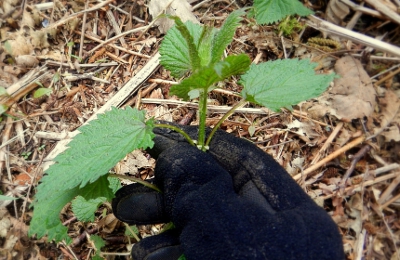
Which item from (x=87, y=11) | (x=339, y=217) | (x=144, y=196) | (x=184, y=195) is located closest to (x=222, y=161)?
(x=184, y=195)

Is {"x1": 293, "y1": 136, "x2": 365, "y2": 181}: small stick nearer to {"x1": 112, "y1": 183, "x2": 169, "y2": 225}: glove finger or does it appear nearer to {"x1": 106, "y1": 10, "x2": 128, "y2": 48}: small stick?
{"x1": 112, "y1": 183, "x2": 169, "y2": 225}: glove finger

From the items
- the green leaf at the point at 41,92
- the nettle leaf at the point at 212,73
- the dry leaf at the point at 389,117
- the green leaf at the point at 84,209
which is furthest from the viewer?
the green leaf at the point at 41,92

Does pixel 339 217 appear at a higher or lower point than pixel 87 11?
lower

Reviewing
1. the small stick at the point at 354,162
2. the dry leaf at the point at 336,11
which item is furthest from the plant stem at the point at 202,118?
the dry leaf at the point at 336,11

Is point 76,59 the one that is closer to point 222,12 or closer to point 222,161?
point 222,12

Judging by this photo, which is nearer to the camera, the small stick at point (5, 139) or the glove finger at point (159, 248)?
the glove finger at point (159, 248)

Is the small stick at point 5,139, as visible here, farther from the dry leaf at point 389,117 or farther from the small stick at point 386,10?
the small stick at point 386,10

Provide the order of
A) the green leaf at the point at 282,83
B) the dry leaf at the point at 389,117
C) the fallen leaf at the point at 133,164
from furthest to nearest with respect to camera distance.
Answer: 1. the dry leaf at the point at 389,117
2. the fallen leaf at the point at 133,164
3. the green leaf at the point at 282,83

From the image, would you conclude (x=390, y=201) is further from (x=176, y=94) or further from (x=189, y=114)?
(x=176, y=94)
